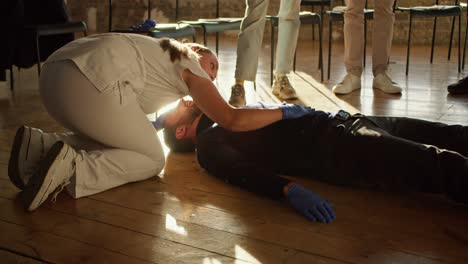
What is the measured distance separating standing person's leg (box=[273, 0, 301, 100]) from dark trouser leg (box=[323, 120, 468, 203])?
1692mm

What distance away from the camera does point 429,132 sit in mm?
1966

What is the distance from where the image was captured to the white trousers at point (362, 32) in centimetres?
364

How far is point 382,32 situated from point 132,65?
2195 millimetres

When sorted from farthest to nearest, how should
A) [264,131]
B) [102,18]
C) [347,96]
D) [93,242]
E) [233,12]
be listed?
[102,18], [233,12], [347,96], [264,131], [93,242]

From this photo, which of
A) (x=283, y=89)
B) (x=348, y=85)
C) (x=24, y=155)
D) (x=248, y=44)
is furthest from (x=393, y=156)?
(x=348, y=85)

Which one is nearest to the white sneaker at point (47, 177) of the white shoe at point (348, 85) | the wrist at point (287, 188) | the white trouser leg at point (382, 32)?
the wrist at point (287, 188)

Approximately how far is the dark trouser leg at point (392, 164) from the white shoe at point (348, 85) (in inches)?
71.4

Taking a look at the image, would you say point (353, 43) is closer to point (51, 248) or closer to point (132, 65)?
point (132, 65)

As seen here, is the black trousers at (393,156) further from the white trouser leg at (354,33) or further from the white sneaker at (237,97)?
the white trouser leg at (354,33)

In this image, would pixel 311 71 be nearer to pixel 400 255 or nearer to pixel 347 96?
pixel 347 96

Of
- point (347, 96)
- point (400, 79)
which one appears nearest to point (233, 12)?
point (400, 79)

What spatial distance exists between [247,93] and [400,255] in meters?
2.39

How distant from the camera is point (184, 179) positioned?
2.12m

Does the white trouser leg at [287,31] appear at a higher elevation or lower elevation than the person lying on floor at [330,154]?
higher
